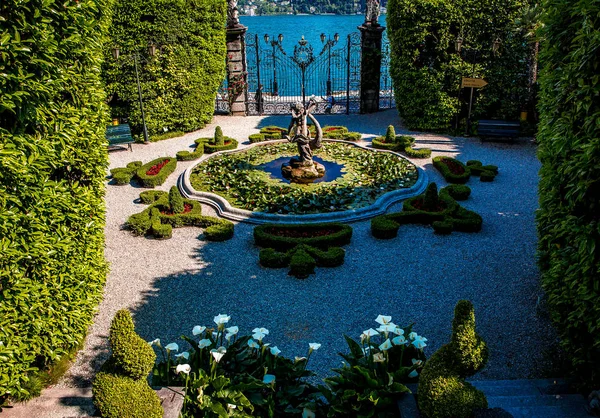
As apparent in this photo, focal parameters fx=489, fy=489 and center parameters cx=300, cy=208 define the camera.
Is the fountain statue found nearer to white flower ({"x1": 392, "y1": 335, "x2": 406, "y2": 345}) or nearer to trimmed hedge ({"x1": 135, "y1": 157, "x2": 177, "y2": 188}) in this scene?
trimmed hedge ({"x1": 135, "y1": 157, "x2": 177, "y2": 188})

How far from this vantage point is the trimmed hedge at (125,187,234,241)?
12562 mm

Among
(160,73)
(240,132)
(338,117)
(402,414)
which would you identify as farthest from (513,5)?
(402,414)

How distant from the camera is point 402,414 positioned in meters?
6.12

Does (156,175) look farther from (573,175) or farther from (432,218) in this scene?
(573,175)

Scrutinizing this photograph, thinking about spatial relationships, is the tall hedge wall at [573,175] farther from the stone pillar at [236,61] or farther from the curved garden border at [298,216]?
the stone pillar at [236,61]

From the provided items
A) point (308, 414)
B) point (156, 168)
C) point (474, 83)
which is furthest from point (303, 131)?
point (308, 414)

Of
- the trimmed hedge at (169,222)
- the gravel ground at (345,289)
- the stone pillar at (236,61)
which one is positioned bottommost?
the gravel ground at (345,289)

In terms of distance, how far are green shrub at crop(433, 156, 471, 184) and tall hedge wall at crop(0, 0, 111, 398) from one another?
11128 mm

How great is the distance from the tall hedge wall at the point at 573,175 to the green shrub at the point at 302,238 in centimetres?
464

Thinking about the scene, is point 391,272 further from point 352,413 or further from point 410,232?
point 352,413

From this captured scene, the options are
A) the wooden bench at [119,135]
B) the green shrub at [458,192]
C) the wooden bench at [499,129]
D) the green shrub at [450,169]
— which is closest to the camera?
the green shrub at [458,192]

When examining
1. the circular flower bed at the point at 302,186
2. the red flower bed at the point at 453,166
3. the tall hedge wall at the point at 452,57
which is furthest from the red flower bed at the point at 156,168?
the tall hedge wall at the point at 452,57

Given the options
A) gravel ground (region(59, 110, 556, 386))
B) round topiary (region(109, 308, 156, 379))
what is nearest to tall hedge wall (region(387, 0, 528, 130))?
gravel ground (region(59, 110, 556, 386))

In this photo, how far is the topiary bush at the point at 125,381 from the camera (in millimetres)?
5816
